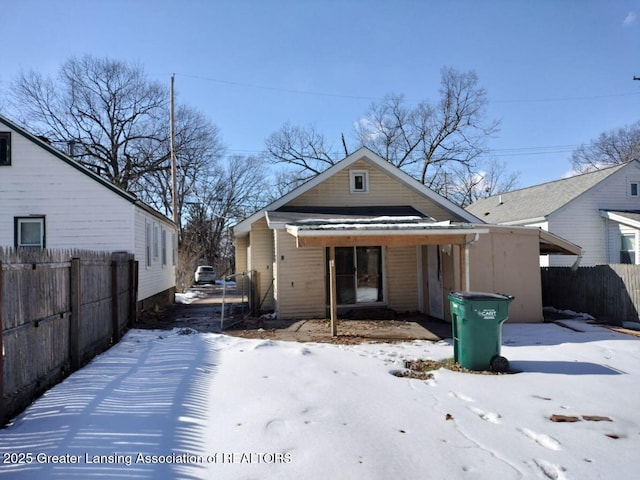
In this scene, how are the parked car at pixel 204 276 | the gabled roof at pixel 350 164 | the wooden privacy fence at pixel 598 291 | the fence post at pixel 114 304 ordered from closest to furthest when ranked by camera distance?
1. the fence post at pixel 114 304
2. the wooden privacy fence at pixel 598 291
3. the gabled roof at pixel 350 164
4. the parked car at pixel 204 276

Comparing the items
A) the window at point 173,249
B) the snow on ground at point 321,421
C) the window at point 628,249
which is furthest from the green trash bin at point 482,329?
the window at point 628,249

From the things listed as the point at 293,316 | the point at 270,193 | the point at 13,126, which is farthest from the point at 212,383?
the point at 270,193

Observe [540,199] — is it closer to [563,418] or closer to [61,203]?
[563,418]

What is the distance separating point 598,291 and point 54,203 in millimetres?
15102

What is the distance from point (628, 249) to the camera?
19125 millimetres

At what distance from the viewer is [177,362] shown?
6.59m

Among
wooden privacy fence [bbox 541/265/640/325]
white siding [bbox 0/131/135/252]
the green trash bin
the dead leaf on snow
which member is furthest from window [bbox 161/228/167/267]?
the dead leaf on snow

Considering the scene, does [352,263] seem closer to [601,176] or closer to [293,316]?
[293,316]

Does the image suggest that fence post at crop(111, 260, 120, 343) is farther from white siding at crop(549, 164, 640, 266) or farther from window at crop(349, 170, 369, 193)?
white siding at crop(549, 164, 640, 266)

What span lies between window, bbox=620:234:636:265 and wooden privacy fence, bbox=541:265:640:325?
747 centimetres

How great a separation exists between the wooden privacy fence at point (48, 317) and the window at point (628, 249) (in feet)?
66.8

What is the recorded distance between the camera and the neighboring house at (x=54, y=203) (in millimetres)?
11797

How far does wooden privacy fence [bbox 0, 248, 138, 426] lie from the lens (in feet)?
14.7

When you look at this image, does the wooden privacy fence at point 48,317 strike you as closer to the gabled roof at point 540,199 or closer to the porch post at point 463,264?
the porch post at point 463,264
